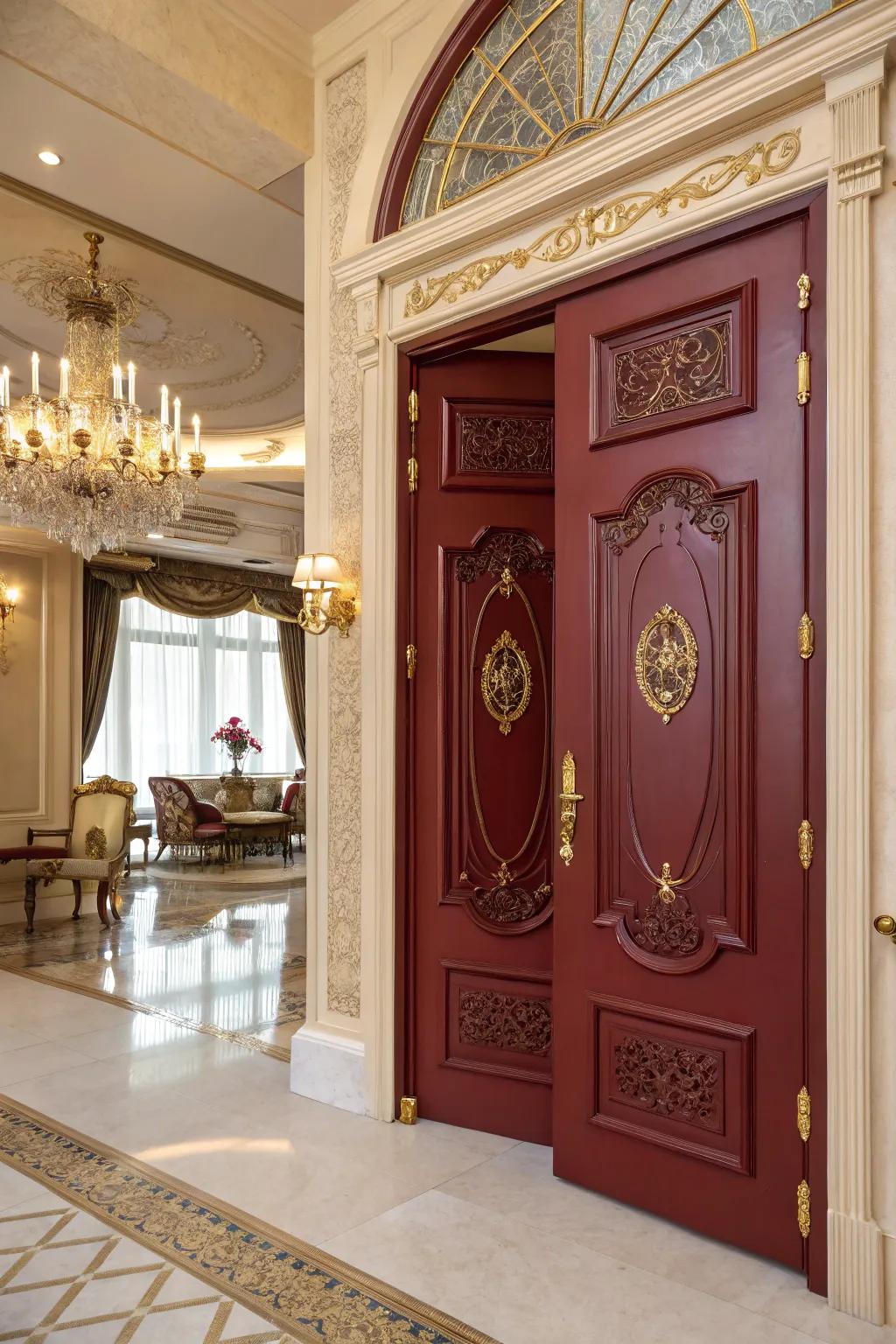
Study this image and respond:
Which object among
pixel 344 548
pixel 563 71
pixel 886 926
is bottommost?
pixel 886 926

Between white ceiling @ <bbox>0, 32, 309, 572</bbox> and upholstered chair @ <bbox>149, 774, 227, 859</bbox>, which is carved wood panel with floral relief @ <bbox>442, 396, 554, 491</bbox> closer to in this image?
white ceiling @ <bbox>0, 32, 309, 572</bbox>

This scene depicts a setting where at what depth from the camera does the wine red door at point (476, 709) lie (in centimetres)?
326

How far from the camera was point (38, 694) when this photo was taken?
A: 816 centimetres

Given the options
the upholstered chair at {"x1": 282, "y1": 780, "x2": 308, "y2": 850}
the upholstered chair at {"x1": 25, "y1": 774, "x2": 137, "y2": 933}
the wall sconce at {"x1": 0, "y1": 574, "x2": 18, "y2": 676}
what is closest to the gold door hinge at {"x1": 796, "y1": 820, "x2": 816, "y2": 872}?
the upholstered chair at {"x1": 25, "y1": 774, "x2": 137, "y2": 933}

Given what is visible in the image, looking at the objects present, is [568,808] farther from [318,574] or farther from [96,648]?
[96,648]

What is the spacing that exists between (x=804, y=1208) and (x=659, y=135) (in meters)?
2.79

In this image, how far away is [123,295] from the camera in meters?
5.03

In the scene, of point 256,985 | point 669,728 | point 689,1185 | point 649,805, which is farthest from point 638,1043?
point 256,985

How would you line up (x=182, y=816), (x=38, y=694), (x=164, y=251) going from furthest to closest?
1. (x=182, y=816)
2. (x=38, y=694)
3. (x=164, y=251)

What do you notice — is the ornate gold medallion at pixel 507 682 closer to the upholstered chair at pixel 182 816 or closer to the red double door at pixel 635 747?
the red double door at pixel 635 747

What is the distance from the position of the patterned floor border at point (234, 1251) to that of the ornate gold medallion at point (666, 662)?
5.23 feet

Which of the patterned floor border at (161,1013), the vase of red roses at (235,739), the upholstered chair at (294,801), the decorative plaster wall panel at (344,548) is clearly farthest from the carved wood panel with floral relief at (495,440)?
the vase of red roses at (235,739)

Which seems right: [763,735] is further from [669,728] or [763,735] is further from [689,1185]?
[689,1185]

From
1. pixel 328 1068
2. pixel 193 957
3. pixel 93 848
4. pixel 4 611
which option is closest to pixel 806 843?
pixel 328 1068
